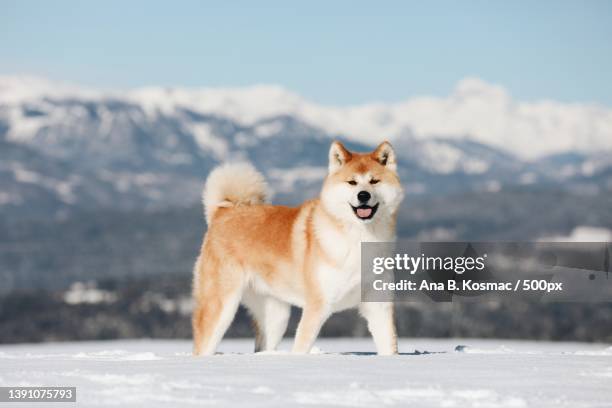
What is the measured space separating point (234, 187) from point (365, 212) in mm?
2952

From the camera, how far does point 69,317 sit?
459 ft

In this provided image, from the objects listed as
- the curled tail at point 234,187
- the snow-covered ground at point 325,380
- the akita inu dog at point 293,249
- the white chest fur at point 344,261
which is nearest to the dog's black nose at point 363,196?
the akita inu dog at point 293,249

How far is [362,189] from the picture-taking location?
9953 mm

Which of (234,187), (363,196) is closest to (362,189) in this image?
(363,196)

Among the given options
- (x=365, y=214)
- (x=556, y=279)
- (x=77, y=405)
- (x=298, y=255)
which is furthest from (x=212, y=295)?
(x=556, y=279)

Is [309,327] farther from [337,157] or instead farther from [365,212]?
[337,157]

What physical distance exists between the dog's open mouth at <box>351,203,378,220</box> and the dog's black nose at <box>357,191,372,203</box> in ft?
0.31

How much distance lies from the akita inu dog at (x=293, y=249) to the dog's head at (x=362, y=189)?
0.04ft

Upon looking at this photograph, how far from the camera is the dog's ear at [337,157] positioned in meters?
10.5

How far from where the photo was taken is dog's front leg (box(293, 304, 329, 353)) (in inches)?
399

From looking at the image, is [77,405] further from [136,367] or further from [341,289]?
[341,289]

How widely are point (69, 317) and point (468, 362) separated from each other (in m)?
137

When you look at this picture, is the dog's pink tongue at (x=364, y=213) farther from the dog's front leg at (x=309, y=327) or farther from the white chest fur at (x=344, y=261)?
the dog's front leg at (x=309, y=327)

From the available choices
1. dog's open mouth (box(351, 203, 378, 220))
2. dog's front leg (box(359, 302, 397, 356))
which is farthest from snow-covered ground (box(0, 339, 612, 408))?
dog's open mouth (box(351, 203, 378, 220))
